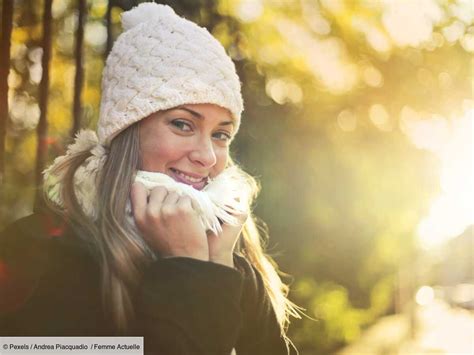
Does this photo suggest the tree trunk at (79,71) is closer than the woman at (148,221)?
No

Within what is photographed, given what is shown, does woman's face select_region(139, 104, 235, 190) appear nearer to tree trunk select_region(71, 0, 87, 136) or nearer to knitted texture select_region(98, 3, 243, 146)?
knitted texture select_region(98, 3, 243, 146)

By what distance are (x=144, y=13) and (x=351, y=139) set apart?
2.72 feet

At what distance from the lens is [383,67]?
209 centimetres

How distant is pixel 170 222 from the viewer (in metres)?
1.66

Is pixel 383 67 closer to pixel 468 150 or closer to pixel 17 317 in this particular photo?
pixel 468 150

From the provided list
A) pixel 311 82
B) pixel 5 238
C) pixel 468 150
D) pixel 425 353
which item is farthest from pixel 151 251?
pixel 468 150

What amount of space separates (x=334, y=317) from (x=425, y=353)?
35cm

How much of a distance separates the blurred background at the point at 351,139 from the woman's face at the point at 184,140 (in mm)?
186

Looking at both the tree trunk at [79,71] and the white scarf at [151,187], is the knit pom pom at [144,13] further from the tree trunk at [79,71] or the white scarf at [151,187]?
the white scarf at [151,187]

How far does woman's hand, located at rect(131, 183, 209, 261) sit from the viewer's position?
1.67 m

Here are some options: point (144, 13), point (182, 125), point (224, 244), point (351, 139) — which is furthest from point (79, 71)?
point (351, 139)

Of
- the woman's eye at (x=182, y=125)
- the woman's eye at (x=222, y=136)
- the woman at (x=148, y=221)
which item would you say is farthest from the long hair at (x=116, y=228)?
the woman's eye at (x=222, y=136)

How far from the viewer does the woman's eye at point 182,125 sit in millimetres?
1730

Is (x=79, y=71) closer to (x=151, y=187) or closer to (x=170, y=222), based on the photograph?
(x=151, y=187)
